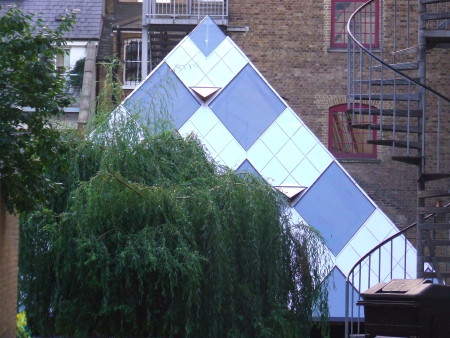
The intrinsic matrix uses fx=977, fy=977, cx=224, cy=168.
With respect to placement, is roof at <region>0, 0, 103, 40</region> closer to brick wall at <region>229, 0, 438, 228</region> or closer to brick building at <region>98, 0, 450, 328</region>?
brick building at <region>98, 0, 450, 328</region>

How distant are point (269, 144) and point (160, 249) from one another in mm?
6110

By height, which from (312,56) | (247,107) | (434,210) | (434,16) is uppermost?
(312,56)

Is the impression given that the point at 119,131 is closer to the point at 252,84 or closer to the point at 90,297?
the point at 90,297

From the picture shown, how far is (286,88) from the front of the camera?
24266 millimetres

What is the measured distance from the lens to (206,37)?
680 inches

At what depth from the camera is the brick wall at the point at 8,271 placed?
10742 mm

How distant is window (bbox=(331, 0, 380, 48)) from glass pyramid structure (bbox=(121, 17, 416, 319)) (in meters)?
7.76

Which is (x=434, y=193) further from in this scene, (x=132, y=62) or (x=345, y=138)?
(x=132, y=62)

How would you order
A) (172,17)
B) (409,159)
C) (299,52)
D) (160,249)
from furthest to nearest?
1. (299,52)
2. (172,17)
3. (409,159)
4. (160,249)

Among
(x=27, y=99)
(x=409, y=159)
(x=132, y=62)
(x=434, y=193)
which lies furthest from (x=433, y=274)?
(x=132, y=62)

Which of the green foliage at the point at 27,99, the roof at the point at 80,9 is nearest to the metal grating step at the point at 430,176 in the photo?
the green foliage at the point at 27,99

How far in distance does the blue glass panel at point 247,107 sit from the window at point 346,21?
7.94 metres

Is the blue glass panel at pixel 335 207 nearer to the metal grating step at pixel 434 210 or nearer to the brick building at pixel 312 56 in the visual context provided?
the metal grating step at pixel 434 210

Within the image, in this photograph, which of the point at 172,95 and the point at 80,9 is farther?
the point at 80,9
